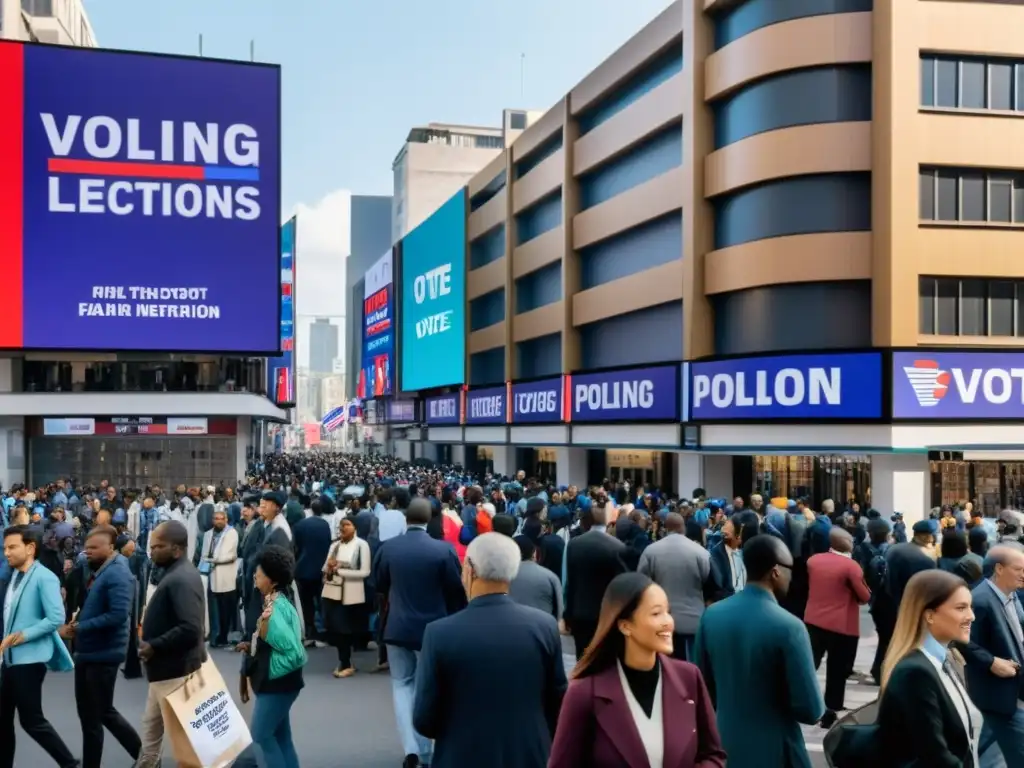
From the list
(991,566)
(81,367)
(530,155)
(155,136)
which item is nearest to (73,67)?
(155,136)

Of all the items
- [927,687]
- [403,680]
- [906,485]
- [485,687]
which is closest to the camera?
[927,687]

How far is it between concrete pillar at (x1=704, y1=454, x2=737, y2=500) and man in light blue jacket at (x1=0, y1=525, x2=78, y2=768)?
76.0ft

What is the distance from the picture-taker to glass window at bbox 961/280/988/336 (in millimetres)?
24047

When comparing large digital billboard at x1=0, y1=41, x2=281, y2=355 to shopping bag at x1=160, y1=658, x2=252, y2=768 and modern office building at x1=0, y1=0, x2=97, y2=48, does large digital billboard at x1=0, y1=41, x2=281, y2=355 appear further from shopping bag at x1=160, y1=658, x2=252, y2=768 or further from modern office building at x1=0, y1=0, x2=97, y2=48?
shopping bag at x1=160, y1=658, x2=252, y2=768

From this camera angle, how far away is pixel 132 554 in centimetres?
1041

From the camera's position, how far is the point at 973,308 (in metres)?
24.1

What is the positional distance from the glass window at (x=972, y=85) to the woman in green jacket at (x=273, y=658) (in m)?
23.5

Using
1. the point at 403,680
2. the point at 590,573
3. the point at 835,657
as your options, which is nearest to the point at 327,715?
the point at 403,680

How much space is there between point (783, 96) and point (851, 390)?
8.08 meters

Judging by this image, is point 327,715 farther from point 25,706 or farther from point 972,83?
point 972,83

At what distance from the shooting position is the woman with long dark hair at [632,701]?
11.2 ft

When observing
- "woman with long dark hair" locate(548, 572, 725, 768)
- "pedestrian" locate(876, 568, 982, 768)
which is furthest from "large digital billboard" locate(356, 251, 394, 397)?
"woman with long dark hair" locate(548, 572, 725, 768)

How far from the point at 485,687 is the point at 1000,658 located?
3.43m

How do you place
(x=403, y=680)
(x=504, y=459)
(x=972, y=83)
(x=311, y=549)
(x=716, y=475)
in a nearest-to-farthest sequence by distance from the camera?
(x=403, y=680)
(x=311, y=549)
(x=972, y=83)
(x=716, y=475)
(x=504, y=459)
